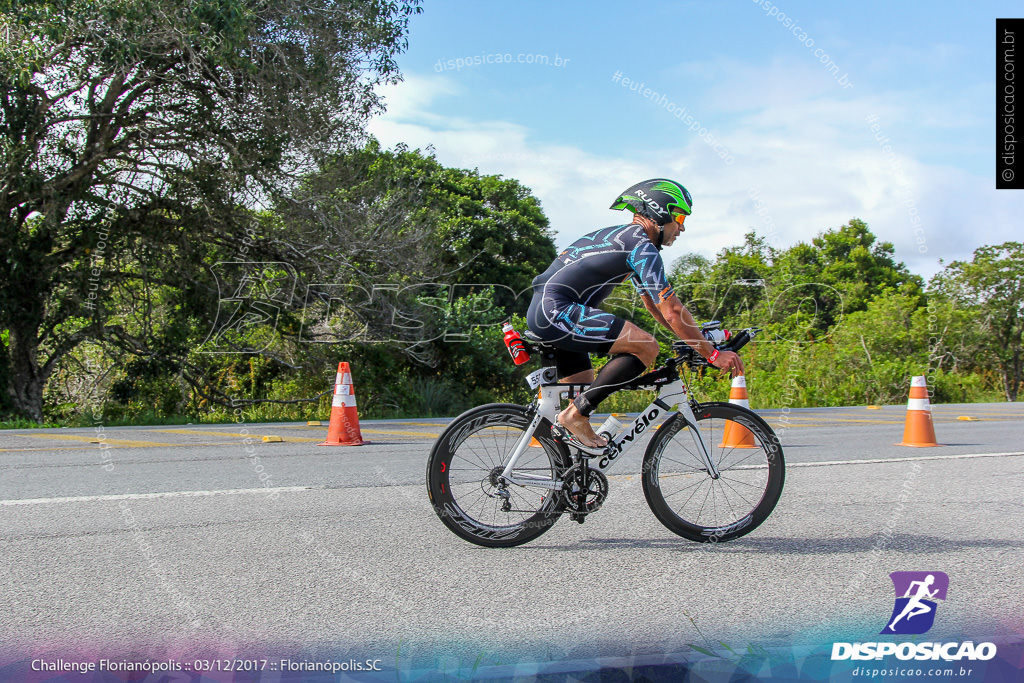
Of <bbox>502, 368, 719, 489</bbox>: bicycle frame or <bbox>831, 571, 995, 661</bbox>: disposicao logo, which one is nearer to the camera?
<bbox>831, 571, 995, 661</bbox>: disposicao logo

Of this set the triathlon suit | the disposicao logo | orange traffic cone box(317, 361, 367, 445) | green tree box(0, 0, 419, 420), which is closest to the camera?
the disposicao logo

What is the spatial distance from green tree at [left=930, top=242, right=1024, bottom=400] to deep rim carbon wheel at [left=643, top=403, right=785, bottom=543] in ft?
88.7

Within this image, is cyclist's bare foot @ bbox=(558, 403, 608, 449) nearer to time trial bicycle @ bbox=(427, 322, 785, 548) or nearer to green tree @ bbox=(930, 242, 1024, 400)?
time trial bicycle @ bbox=(427, 322, 785, 548)

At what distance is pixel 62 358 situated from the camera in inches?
637

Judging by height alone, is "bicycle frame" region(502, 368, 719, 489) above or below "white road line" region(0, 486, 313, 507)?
above

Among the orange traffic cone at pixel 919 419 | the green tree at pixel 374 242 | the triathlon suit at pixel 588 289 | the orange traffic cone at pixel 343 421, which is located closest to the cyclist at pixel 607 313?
the triathlon suit at pixel 588 289

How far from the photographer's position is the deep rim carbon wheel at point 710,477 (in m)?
4.53

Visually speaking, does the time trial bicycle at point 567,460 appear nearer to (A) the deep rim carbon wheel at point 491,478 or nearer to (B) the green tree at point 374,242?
(A) the deep rim carbon wheel at point 491,478

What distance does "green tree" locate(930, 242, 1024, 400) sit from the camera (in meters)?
28.1

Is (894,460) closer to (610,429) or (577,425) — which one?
(610,429)

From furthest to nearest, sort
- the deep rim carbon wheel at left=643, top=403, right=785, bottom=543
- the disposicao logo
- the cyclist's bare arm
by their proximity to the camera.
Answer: the deep rim carbon wheel at left=643, top=403, right=785, bottom=543 → the cyclist's bare arm → the disposicao logo

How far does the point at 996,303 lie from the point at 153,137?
27.4 meters

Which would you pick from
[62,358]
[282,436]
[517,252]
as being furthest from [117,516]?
[517,252]

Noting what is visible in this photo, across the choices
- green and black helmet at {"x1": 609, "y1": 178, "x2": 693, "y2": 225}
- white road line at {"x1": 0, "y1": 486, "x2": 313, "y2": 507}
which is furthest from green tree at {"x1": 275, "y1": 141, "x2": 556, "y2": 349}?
green and black helmet at {"x1": 609, "y1": 178, "x2": 693, "y2": 225}
